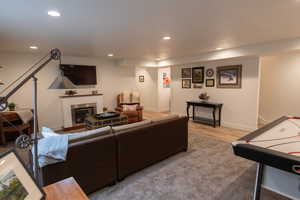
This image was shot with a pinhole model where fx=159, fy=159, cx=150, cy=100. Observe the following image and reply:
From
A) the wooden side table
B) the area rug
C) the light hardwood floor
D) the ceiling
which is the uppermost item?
the ceiling

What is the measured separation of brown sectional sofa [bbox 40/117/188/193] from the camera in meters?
1.82

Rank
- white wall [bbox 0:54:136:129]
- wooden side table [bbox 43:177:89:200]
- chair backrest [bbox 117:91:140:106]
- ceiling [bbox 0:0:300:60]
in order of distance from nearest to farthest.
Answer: wooden side table [bbox 43:177:89:200]
ceiling [bbox 0:0:300:60]
white wall [bbox 0:54:136:129]
chair backrest [bbox 117:91:140:106]

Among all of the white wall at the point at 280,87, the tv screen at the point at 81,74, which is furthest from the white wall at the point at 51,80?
the white wall at the point at 280,87

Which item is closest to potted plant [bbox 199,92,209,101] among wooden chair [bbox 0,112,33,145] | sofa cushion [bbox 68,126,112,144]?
sofa cushion [bbox 68,126,112,144]

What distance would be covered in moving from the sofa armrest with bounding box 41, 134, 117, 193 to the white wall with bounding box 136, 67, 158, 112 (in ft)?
17.3

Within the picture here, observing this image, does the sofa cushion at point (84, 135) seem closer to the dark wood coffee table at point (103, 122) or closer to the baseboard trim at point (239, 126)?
the dark wood coffee table at point (103, 122)

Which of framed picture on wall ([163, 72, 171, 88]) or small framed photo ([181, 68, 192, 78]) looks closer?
small framed photo ([181, 68, 192, 78])

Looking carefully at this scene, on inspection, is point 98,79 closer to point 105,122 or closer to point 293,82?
point 105,122

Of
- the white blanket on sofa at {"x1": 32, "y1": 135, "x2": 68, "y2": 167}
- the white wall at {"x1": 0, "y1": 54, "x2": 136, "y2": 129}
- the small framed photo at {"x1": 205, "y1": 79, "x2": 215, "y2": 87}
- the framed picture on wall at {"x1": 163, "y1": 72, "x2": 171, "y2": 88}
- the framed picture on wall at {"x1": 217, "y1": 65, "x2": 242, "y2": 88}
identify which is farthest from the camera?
the framed picture on wall at {"x1": 163, "y1": 72, "x2": 171, "y2": 88}

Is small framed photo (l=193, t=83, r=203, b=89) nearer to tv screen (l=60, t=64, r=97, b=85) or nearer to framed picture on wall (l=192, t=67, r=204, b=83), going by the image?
framed picture on wall (l=192, t=67, r=204, b=83)

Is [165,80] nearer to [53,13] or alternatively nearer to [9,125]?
[9,125]

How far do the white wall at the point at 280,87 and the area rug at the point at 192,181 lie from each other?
2.91 m

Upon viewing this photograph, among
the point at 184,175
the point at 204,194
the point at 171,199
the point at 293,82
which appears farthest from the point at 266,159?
the point at 293,82

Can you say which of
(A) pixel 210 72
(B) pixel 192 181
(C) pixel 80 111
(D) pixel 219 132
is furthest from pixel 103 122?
(A) pixel 210 72
